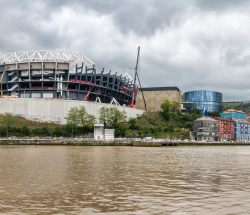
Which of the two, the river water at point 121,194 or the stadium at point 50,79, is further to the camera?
the stadium at point 50,79

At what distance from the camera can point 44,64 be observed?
174 metres

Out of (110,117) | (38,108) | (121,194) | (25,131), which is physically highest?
(38,108)

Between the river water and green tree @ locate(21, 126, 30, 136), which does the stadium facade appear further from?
the river water

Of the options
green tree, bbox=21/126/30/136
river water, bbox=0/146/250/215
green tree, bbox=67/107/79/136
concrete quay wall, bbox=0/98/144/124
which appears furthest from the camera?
concrete quay wall, bbox=0/98/144/124

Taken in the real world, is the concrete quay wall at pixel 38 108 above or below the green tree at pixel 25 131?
above

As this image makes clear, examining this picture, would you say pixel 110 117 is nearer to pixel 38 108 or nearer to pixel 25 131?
pixel 38 108

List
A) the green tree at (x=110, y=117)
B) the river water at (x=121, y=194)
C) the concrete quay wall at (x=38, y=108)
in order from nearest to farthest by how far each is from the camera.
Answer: the river water at (x=121, y=194)
the green tree at (x=110, y=117)
the concrete quay wall at (x=38, y=108)

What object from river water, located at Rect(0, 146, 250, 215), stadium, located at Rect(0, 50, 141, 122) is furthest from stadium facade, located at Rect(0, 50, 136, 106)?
river water, located at Rect(0, 146, 250, 215)

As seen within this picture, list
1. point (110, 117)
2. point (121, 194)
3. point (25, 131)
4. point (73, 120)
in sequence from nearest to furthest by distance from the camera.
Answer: point (121, 194) < point (25, 131) < point (73, 120) < point (110, 117)

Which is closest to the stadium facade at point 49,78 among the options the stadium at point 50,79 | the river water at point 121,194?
the stadium at point 50,79

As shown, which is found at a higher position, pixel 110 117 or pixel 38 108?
pixel 38 108

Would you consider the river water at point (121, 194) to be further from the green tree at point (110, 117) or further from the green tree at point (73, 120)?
the green tree at point (110, 117)

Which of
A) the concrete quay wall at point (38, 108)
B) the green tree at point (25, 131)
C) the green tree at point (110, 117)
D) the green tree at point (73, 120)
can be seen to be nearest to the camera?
the green tree at point (25, 131)

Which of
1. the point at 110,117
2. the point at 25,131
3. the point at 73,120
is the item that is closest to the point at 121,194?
the point at 25,131
